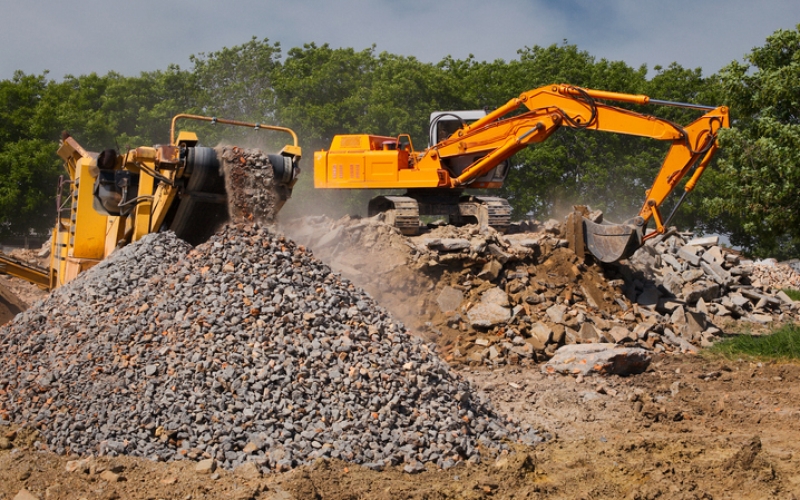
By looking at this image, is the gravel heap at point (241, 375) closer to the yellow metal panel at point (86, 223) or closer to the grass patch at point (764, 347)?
the yellow metal panel at point (86, 223)

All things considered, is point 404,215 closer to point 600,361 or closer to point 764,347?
point 600,361

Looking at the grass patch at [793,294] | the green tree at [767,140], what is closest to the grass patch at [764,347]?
the green tree at [767,140]

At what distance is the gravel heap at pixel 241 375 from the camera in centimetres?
542

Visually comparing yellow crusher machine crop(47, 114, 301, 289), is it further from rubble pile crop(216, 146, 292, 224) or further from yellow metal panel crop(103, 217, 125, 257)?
rubble pile crop(216, 146, 292, 224)

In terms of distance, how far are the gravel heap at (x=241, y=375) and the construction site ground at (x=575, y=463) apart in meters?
0.19

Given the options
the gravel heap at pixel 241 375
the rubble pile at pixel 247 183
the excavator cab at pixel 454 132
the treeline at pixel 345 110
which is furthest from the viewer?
the treeline at pixel 345 110

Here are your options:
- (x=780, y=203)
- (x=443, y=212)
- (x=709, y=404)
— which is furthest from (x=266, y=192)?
(x=780, y=203)

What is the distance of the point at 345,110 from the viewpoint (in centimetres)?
2981

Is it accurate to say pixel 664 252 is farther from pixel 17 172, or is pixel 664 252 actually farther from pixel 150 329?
pixel 17 172

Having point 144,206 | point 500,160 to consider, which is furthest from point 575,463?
point 500,160

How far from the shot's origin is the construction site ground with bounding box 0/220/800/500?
495cm

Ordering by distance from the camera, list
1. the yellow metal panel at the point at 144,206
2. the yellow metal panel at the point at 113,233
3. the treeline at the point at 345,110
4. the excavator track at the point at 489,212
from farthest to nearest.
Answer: the treeline at the point at 345,110 < the excavator track at the point at 489,212 < the yellow metal panel at the point at 113,233 < the yellow metal panel at the point at 144,206

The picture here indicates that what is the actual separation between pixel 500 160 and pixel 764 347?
506 centimetres

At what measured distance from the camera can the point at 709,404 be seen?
25.6 ft
